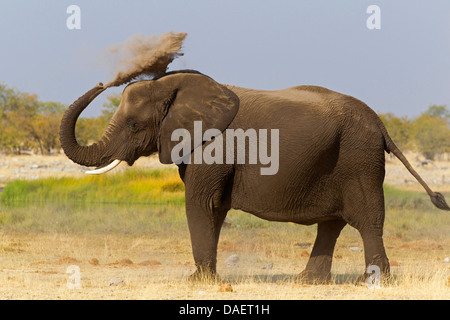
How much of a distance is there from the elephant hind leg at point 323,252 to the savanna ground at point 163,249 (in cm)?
25

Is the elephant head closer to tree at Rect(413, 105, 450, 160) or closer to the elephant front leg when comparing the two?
the elephant front leg

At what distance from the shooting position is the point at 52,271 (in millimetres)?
11406

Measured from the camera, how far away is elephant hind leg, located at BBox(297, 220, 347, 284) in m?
10.2

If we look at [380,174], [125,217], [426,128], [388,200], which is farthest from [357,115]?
[426,128]

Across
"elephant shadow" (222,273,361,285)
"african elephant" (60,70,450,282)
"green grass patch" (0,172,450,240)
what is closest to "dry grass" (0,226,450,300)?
"elephant shadow" (222,273,361,285)

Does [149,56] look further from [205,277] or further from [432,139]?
[432,139]

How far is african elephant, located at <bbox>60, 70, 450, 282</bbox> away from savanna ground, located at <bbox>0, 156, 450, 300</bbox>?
30.7 inches

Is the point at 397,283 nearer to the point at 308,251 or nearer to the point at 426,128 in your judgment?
the point at 308,251

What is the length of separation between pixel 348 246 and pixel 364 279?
549cm

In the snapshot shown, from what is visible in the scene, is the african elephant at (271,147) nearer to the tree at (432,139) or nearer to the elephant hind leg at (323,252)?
the elephant hind leg at (323,252)

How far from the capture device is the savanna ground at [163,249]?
912 cm

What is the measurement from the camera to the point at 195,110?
9539 mm

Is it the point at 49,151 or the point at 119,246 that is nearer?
the point at 119,246

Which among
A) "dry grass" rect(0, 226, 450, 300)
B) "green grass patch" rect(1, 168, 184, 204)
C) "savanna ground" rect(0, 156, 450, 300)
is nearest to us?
"dry grass" rect(0, 226, 450, 300)
